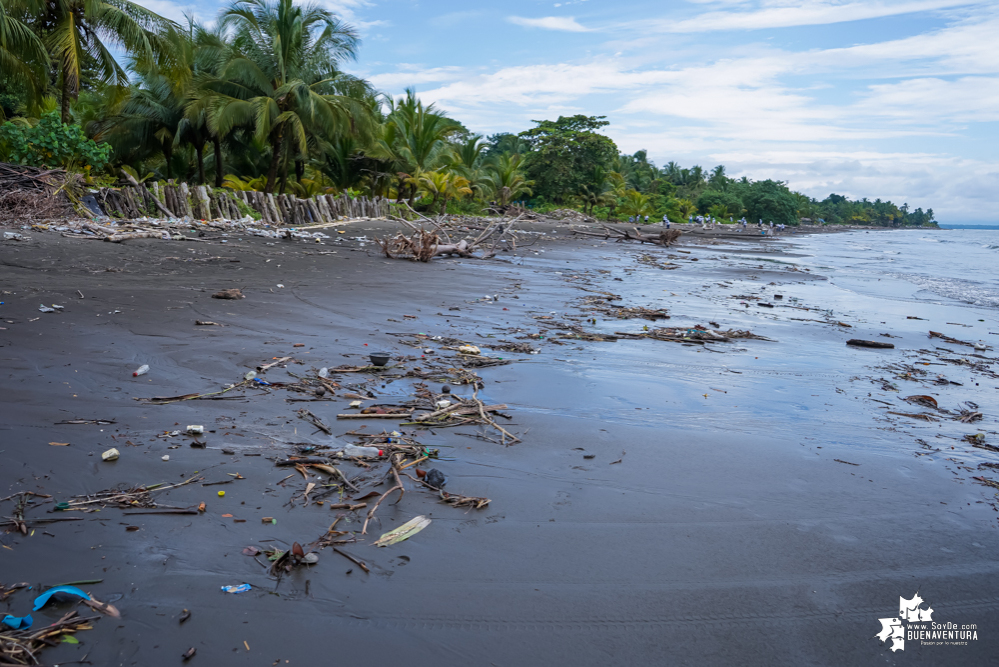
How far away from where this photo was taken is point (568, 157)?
3931cm

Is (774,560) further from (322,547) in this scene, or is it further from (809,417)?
(809,417)

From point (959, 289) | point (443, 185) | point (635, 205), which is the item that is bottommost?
point (959, 289)

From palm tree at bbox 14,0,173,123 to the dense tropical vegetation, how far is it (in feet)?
0.10

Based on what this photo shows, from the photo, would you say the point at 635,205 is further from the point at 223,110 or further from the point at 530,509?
the point at 530,509

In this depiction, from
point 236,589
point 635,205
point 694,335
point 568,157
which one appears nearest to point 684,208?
point 635,205

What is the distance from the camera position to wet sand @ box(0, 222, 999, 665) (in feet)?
6.08

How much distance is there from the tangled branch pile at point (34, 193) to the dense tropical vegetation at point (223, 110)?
122 cm

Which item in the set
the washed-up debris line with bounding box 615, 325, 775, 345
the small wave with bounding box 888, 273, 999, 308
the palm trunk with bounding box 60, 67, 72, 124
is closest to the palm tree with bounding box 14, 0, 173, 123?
the palm trunk with bounding box 60, 67, 72, 124

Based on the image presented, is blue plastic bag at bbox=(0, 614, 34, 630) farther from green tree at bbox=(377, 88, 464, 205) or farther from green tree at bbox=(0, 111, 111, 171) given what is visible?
green tree at bbox=(377, 88, 464, 205)

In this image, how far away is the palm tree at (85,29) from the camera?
14977 millimetres

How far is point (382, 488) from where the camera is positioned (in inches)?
103

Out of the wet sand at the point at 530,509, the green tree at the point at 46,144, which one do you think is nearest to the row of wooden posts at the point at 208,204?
the green tree at the point at 46,144

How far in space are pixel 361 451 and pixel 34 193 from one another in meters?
10.4

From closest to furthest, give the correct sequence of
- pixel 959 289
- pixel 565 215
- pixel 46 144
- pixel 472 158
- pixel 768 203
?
pixel 46 144, pixel 959 289, pixel 565 215, pixel 472 158, pixel 768 203
